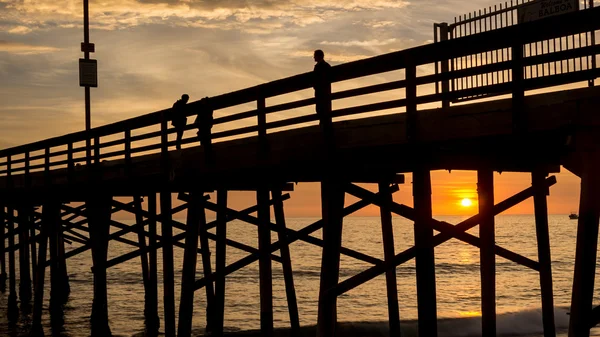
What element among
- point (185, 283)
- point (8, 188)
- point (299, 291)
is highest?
point (8, 188)

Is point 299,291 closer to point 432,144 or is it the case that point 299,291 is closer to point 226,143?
point 226,143

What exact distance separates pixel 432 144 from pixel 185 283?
6.50m

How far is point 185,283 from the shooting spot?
14.2 m

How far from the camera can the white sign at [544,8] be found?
11.7 meters

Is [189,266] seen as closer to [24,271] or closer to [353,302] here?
[24,271]

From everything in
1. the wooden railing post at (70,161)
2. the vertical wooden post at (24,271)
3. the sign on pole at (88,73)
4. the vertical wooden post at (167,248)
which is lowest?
the vertical wooden post at (24,271)

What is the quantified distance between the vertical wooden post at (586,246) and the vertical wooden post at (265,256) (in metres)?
6.61

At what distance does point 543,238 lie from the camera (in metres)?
12.4

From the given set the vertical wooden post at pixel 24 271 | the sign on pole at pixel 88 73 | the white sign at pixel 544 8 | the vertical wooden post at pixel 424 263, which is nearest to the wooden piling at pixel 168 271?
the vertical wooden post at pixel 424 263

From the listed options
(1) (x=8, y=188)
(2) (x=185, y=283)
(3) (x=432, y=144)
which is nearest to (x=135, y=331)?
(1) (x=8, y=188)

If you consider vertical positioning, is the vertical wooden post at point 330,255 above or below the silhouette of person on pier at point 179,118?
below

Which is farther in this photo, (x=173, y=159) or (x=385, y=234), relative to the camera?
(x=385, y=234)

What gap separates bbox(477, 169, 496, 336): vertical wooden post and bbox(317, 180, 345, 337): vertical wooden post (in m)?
2.07

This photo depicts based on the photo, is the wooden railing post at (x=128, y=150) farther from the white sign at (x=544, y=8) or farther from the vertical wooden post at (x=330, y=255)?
the white sign at (x=544, y=8)
